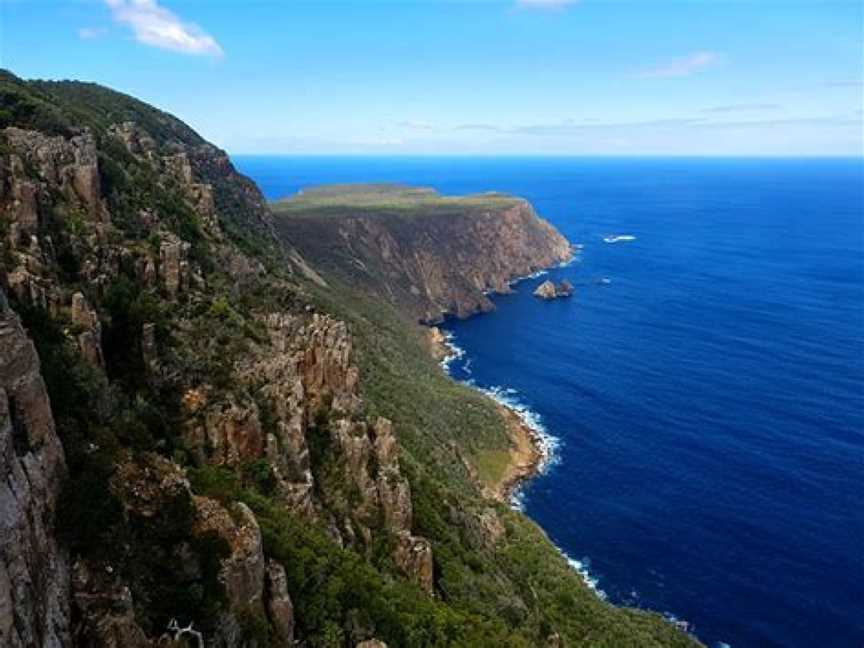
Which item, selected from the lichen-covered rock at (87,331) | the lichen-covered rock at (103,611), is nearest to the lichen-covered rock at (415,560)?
the lichen-covered rock at (87,331)

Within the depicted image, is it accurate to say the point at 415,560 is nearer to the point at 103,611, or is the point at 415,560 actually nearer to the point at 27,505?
the point at 103,611

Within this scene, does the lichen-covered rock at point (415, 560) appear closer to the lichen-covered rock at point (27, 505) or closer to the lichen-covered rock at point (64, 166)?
the lichen-covered rock at point (27, 505)

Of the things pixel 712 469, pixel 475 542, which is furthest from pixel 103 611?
pixel 712 469

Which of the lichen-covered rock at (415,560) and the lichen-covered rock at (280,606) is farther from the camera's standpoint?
the lichen-covered rock at (415,560)

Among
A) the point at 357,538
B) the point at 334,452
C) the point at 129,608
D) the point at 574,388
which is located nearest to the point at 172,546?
the point at 129,608

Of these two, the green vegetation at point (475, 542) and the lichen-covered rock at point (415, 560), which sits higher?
the lichen-covered rock at point (415, 560)

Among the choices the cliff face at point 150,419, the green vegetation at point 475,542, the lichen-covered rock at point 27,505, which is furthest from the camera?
the green vegetation at point 475,542

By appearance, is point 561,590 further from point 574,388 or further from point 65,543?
point 574,388
